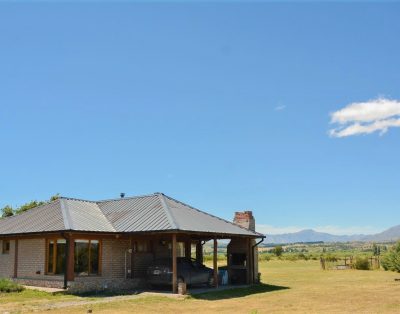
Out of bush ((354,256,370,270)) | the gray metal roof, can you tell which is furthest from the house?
bush ((354,256,370,270))

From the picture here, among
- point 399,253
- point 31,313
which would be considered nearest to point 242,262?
point 31,313

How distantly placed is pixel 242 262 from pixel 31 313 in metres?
14.3

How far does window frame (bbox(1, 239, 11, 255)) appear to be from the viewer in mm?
25688

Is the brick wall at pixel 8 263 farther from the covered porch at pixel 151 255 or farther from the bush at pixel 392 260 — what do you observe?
the bush at pixel 392 260

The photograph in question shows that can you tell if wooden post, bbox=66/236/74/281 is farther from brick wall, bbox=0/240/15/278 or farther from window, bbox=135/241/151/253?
brick wall, bbox=0/240/15/278

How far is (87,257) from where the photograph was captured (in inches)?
896

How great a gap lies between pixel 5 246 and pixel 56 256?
478 centimetres

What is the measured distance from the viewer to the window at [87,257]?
22375mm

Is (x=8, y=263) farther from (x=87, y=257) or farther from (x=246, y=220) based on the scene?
(x=246, y=220)

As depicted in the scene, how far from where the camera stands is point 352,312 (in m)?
15.8

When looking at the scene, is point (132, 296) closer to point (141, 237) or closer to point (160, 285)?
point (160, 285)

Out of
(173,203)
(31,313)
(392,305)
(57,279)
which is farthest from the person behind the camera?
(173,203)

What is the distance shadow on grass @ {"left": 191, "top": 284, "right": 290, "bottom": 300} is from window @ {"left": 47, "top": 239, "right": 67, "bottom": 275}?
20.2 feet

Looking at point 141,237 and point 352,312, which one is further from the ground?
point 141,237
